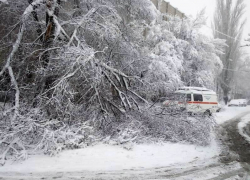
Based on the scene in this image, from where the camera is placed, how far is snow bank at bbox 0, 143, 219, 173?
501 centimetres

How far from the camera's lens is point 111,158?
5766 millimetres

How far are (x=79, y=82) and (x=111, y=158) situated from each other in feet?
9.58

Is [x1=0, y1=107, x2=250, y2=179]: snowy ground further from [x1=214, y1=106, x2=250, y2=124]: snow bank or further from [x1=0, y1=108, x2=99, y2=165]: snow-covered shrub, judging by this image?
[x1=214, y1=106, x2=250, y2=124]: snow bank

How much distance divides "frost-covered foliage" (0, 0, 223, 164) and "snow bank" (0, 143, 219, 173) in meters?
0.34

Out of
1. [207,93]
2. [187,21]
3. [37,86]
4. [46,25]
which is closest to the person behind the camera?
[37,86]

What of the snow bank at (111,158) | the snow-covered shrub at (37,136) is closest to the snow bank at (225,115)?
the snow bank at (111,158)

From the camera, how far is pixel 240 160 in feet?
21.1

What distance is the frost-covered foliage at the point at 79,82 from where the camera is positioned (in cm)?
615

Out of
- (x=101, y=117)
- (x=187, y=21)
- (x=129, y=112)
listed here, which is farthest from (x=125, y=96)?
(x=187, y=21)

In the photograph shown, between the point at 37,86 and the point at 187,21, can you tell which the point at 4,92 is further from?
the point at 187,21

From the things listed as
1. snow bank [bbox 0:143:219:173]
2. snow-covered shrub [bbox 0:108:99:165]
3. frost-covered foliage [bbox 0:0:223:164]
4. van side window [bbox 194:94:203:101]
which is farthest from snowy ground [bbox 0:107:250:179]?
van side window [bbox 194:94:203:101]

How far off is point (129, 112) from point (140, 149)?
1961 mm

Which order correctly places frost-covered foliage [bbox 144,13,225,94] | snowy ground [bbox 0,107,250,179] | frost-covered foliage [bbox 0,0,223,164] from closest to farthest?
snowy ground [bbox 0,107,250,179] < frost-covered foliage [bbox 0,0,223,164] < frost-covered foliage [bbox 144,13,225,94]

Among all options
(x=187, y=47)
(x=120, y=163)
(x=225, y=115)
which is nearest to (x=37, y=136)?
(x=120, y=163)
